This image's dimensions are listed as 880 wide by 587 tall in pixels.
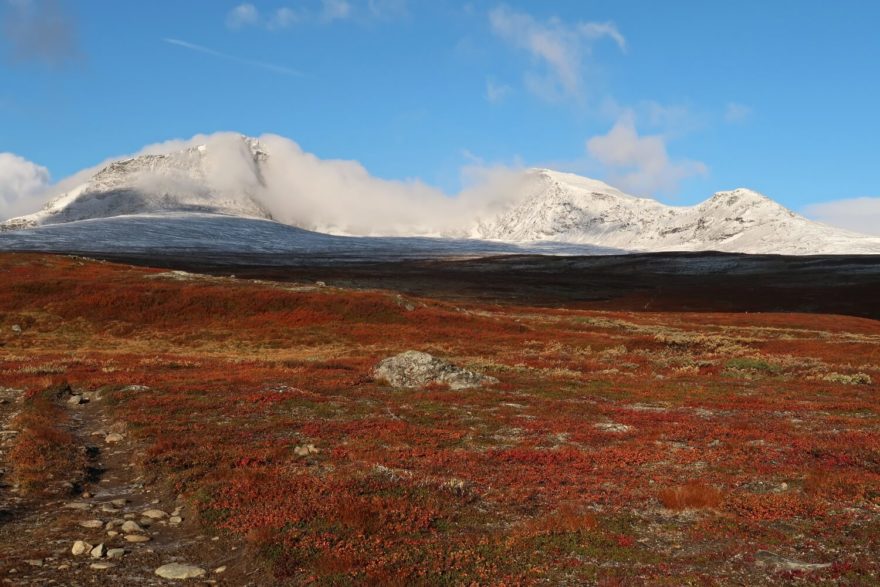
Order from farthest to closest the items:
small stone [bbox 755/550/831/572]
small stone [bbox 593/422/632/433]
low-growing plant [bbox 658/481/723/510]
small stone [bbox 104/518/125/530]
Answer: small stone [bbox 593/422/632/433], low-growing plant [bbox 658/481/723/510], small stone [bbox 104/518/125/530], small stone [bbox 755/550/831/572]

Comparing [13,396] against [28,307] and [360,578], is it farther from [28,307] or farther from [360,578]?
[28,307]

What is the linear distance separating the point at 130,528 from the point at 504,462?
31.8 ft

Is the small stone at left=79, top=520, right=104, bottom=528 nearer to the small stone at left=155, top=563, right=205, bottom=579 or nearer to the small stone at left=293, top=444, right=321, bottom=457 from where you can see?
the small stone at left=155, top=563, right=205, bottom=579

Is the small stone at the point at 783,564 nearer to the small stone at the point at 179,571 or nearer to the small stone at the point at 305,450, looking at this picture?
the small stone at the point at 179,571

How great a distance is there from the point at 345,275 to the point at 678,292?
8390cm

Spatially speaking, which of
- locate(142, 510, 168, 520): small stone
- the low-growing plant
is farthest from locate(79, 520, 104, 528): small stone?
the low-growing plant

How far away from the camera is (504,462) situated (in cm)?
1791

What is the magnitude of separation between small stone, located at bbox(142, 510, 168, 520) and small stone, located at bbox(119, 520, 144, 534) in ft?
2.36

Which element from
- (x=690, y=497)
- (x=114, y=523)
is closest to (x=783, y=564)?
(x=690, y=497)

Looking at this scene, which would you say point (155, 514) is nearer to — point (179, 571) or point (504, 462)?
point (179, 571)

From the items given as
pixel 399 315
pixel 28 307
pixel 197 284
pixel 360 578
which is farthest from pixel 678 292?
pixel 360 578

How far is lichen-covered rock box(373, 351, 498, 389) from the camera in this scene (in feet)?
113

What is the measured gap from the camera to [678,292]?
14950 cm

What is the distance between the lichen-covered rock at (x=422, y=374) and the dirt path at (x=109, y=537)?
1858 centimetres
